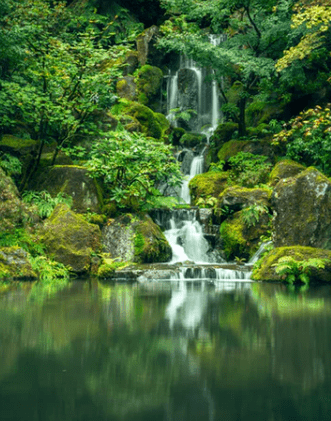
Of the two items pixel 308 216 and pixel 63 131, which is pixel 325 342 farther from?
pixel 63 131

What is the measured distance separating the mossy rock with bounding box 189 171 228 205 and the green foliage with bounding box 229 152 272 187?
0.46m

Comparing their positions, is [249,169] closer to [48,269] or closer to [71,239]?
[71,239]

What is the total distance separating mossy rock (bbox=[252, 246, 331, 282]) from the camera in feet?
32.5

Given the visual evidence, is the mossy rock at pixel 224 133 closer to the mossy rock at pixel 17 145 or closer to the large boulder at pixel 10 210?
the mossy rock at pixel 17 145

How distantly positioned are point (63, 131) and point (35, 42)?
291 centimetres

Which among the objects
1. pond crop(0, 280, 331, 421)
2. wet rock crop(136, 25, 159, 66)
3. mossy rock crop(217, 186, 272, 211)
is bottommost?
pond crop(0, 280, 331, 421)

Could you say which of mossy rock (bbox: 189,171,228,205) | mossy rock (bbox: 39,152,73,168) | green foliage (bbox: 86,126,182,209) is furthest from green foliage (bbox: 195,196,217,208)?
mossy rock (bbox: 39,152,73,168)

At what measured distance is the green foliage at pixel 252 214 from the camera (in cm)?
1362

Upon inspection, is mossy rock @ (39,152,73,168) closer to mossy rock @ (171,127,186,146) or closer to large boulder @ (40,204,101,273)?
large boulder @ (40,204,101,273)

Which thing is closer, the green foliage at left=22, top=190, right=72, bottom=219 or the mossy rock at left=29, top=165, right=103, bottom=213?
the green foliage at left=22, top=190, right=72, bottom=219

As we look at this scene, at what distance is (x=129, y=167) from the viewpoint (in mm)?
13820

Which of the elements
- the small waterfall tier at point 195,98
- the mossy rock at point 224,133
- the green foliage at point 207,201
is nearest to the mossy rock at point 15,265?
the green foliage at point 207,201

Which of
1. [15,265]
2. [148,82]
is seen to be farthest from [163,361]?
[148,82]

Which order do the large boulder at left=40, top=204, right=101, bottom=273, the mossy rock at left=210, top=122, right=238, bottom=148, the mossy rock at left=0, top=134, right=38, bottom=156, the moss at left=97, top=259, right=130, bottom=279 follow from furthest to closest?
the mossy rock at left=210, top=122, right=238, bottom=148 < the mossy rock at left=0, top=134, right=38, bottom=156 < the large boulder at left=40, top=204, right=101, bottom=273 < the moss at left=97, top=259, right=130, bottom=279
